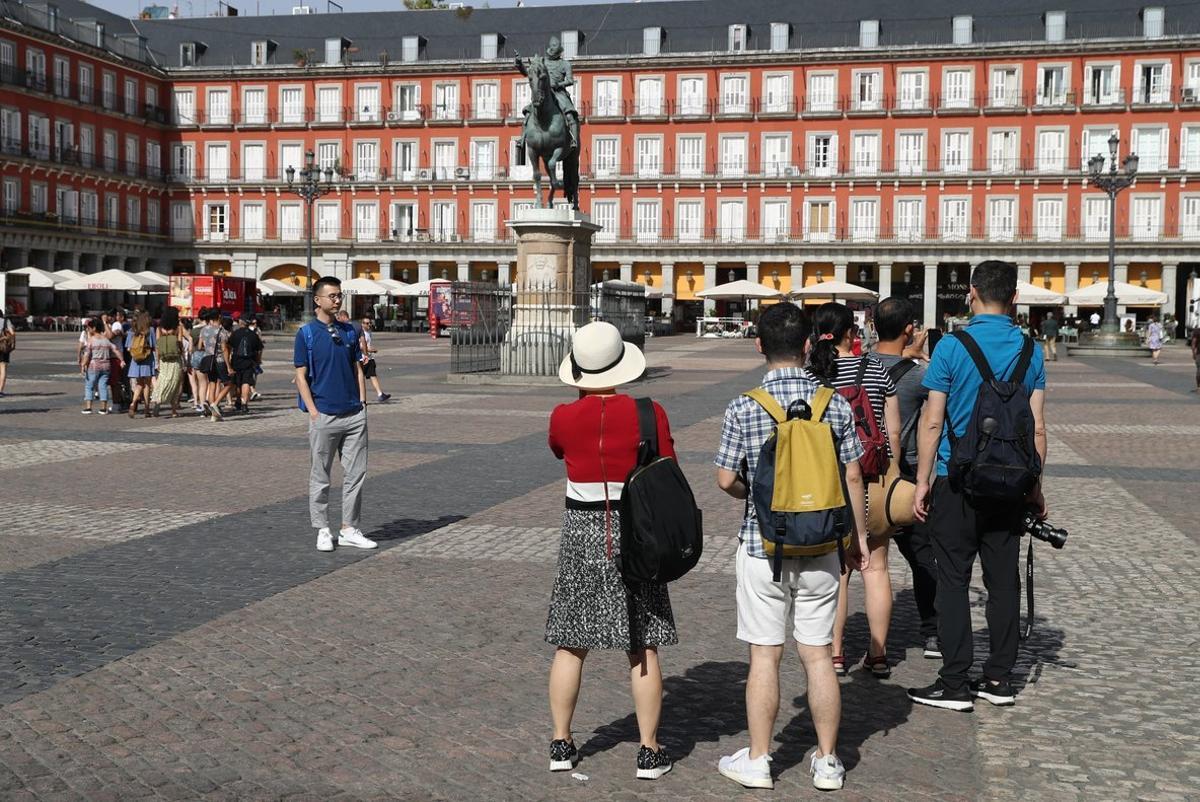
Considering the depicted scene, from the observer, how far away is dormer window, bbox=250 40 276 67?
68875mm

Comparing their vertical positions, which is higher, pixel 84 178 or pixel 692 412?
pixel 84 178

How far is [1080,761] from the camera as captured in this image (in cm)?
473

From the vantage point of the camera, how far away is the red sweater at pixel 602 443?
457cm

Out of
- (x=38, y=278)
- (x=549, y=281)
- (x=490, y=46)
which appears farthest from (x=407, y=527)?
(x=490, y=46)

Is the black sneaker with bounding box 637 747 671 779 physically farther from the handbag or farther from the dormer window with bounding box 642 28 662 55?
the dormer window with bounding box 642 28 662 55

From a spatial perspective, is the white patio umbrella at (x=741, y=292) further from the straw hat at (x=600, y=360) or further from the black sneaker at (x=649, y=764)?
the black sneaker at (x=649, y=764)

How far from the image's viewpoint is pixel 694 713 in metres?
5.30

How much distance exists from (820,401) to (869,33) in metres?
62.1

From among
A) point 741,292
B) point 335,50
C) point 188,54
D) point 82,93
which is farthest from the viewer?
point 188,54

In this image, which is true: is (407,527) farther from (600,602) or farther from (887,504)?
(600,602)

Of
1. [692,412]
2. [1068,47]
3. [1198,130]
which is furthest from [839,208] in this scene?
[692,412]

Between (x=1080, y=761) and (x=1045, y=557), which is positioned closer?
(x=1080, y=761)

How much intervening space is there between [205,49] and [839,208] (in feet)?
113

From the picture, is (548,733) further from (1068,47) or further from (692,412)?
(1068,47)
